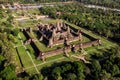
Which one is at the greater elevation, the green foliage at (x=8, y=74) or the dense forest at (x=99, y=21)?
the dense forest at (x=99, y=21)

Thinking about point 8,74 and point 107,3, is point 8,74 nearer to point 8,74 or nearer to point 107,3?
point 8,74

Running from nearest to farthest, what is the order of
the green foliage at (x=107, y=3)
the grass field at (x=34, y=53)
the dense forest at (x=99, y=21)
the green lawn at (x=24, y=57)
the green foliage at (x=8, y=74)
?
the green foliage at (x=8, y=74) → the grass field at (x=34, y=53) → the green lawn at (x=24, y=57) → the dense forest at (x=99, y=21) → the green foliage at (x=107, y=3)

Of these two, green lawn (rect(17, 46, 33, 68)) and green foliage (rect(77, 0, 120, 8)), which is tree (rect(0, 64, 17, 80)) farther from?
green foliage (rect(77, 0, 120, 8))

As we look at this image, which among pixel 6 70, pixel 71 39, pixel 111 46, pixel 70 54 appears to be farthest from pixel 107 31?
pixel 6 70

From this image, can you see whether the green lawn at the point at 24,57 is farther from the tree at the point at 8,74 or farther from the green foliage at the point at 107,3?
the green foliage at the point at 107,3

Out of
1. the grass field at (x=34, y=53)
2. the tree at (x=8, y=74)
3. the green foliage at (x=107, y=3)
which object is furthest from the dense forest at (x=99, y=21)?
the tree at (x=8, y=74)

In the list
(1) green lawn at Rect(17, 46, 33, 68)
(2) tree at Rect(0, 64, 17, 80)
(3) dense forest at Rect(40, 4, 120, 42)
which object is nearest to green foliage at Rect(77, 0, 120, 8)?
(3) dense forest at Rect(40, 4, 120, 42)

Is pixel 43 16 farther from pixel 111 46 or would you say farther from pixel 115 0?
pixel 115 0

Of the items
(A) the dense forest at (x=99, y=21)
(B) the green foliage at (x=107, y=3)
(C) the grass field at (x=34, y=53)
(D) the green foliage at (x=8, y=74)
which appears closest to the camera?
(D) the green foliage at (x=8, y=74)

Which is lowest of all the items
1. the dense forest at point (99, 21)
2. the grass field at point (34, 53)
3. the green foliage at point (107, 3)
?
the grass field at point (34, 53)

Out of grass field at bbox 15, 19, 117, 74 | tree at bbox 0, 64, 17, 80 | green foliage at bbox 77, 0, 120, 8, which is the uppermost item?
green foliage at bbox 77, 0, 120, 8

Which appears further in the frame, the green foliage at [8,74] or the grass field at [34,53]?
the grass field at [34,53]
